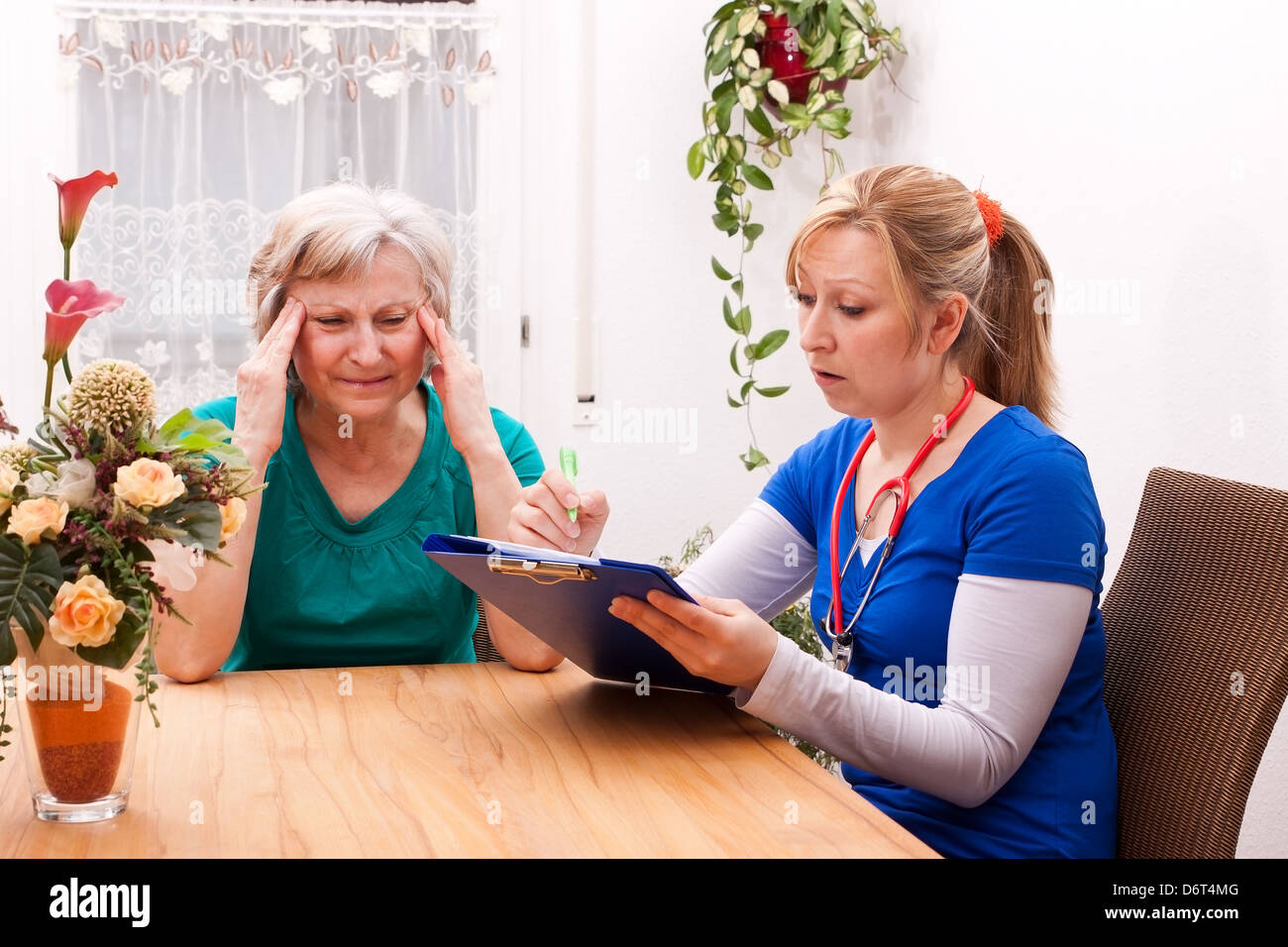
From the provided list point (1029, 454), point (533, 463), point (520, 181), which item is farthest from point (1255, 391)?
point (520, 181)

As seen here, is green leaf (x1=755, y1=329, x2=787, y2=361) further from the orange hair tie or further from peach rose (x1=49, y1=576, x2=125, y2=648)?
peach rose (x1=49, y1=576, x2=125, y2=648)

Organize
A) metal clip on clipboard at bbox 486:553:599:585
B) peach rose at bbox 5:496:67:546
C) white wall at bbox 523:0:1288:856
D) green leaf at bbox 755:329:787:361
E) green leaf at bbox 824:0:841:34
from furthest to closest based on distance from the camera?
green leaf at bbox 755:329:787:361
green leaf at bbox 824:0:841:34
white wall at bbox 523:0:1288:856
metal clip on clipboard at bbox 486:553:599:585
peach rose at bbox 5:496:67:546

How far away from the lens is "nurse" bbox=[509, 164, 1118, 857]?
127 cm

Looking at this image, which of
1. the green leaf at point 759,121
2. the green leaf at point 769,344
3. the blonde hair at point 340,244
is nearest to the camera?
the blonde hair at point 340,244

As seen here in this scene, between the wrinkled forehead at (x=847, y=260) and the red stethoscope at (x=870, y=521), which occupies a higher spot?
the wrinkled forehead at (x=847, y=260)

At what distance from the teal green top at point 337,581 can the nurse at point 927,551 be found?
0.25 metres

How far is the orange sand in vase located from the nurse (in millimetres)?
455

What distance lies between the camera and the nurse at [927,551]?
1269 millimetres

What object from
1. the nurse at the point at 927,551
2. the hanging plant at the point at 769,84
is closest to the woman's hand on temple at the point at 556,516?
the nurse at the point at 927,551

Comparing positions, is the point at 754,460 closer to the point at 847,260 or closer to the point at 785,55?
the point at 785,55

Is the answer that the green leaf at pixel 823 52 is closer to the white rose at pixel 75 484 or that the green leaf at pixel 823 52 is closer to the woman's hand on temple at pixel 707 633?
the woman's hand on temple at pixel 707 633

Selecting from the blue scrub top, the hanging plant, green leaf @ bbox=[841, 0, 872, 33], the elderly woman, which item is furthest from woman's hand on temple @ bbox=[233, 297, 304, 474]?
green leaf @ bbox=[841, 0, 872, 33]

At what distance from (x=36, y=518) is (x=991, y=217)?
1.10 m

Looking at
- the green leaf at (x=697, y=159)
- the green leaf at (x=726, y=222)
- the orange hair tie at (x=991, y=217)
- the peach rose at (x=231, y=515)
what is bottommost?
the peach rose at (x=231, y=515)
